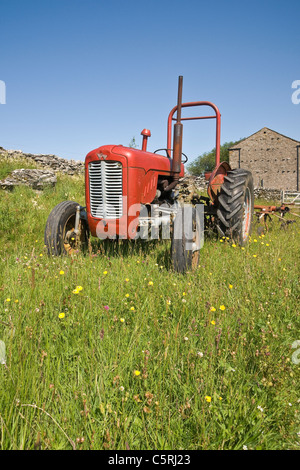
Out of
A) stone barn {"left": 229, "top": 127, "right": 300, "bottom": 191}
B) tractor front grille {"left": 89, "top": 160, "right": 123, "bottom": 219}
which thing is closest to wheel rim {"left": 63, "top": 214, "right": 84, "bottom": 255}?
tractor front grille {"left": 89, "top": 160, "right": 123, "bottom": 219}

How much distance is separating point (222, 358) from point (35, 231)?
426 cm

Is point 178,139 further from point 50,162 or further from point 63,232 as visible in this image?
point 50,162

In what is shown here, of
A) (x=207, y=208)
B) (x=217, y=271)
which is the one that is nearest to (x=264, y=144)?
(x=207, y=208)

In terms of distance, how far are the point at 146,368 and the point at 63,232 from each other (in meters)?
2.54

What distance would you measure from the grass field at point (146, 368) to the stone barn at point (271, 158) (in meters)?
27.6

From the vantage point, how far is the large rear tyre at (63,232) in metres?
3.50

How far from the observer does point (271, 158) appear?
91.7 feet

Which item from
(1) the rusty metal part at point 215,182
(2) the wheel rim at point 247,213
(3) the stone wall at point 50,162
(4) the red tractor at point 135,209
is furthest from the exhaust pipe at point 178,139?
(3) the stone wall at point 50,162

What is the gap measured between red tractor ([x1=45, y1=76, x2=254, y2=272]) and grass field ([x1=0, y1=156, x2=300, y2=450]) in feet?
2.05

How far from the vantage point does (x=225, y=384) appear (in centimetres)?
142

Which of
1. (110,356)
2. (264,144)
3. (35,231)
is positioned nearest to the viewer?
(110,356)

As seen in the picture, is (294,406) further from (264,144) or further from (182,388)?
(264,144)

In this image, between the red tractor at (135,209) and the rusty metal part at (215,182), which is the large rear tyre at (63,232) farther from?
the rusty metal part at (215,182)

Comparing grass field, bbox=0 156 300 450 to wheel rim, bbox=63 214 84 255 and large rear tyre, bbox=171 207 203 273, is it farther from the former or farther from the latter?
wheel rim, bbox=63 214 84 255
